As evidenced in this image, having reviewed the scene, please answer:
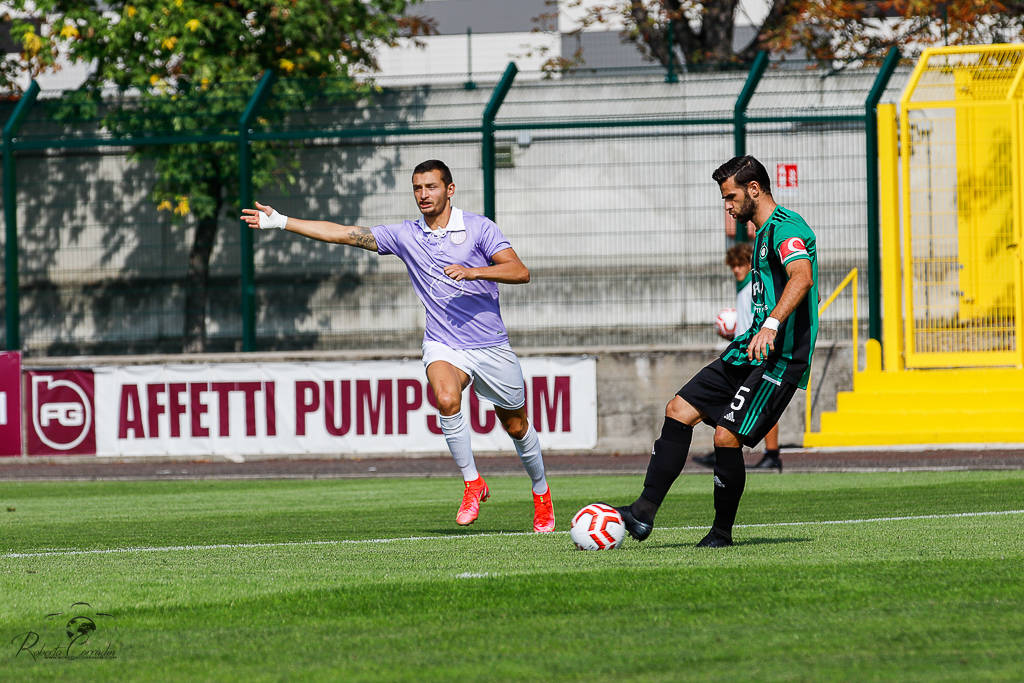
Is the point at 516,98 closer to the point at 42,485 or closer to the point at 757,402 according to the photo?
the point at 42,485

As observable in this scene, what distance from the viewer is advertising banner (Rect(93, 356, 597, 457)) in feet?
53.1

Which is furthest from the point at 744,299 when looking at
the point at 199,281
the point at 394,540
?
the point at 199,281

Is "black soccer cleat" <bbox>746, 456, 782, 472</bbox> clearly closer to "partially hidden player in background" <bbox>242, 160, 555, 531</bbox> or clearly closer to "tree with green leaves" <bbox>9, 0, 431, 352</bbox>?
"partially hidden player in background" <bbox>242, 160, 555, 531</bbox>

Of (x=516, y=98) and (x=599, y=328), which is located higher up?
(x=516, y=98)

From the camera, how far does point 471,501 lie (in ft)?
28.1

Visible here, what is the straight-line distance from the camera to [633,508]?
7230 mm

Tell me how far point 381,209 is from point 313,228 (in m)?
8.89

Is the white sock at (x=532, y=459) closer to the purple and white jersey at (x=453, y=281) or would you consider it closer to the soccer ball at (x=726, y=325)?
the purple and white jersey at (x=453, y=281)

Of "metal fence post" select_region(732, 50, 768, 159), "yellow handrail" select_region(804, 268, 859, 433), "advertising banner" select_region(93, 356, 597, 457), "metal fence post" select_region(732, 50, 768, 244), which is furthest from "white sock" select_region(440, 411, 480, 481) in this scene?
"metal fence post" select_region(732, 50, 768, 159)

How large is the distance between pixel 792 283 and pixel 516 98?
14.8m

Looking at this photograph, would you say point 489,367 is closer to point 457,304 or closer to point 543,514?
point 457,304

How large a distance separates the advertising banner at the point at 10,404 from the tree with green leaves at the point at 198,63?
196cm

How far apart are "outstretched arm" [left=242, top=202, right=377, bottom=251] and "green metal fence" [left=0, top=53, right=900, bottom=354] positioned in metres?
7.66

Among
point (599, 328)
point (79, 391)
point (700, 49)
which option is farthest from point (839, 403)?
point (700, 49)
